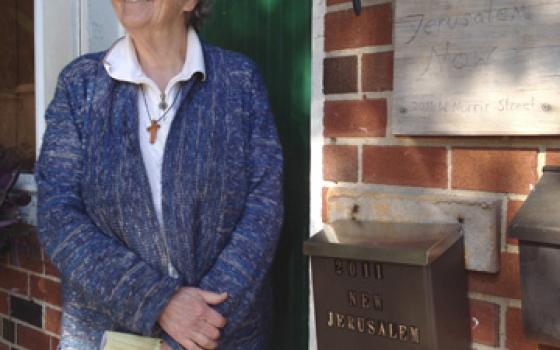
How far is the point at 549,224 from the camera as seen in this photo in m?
1.13

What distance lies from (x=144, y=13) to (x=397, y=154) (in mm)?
801

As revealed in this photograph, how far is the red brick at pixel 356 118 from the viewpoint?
1.53 m

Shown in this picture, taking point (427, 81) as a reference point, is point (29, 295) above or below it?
below

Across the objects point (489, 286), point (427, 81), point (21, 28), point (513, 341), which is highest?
point (21, 28)

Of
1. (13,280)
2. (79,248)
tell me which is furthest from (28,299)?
(79,248)

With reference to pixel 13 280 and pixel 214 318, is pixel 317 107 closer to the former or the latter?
Answer: pixel 214 318

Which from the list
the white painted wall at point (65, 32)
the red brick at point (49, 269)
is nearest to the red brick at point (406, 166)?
the white painted wall at point (65, 32)

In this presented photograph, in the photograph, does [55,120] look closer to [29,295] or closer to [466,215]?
[466,215]

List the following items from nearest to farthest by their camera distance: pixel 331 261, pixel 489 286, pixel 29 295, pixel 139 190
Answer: pixel 331 261 → pixel 489 286 → pixel 139 190 → pixel 29 295

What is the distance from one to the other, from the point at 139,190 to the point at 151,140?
16 cm

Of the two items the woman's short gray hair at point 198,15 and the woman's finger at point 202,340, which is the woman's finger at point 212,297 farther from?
the woman's short gray hair at point 198,15

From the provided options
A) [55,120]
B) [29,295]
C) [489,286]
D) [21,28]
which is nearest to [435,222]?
[489,286]

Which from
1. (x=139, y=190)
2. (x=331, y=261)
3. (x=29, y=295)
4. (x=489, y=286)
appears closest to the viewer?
(x=331, y=261)

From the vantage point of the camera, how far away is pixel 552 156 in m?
1.29
